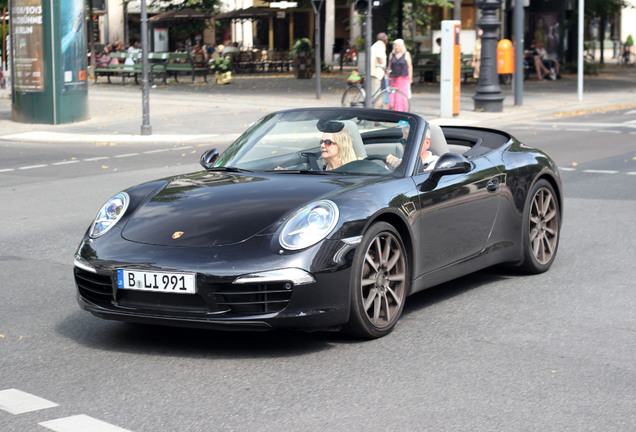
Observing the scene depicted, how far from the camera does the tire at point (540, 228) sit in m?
7.39

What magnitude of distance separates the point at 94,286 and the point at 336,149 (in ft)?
5.55

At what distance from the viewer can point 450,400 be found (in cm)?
470

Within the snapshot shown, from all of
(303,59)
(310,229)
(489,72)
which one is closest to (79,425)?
(310,229)

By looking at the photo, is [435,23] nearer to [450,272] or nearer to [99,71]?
[99,71]

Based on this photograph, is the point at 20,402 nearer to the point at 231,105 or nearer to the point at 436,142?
the point at 436,142

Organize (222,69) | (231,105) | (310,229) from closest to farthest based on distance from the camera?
1. (310,229)
2. (231,105)
3. (222,69)

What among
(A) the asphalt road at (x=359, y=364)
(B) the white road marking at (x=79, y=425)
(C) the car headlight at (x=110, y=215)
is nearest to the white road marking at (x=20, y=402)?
(A) the asphalt road at (x=359, y=364)

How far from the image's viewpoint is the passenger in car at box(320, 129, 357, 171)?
253 inches

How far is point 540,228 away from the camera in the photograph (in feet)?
25.0

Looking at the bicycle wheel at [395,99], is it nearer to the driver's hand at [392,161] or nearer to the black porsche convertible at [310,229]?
the black porsche convertible at [310,229]

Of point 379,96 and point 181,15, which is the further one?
point 181,15

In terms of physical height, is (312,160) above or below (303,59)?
below

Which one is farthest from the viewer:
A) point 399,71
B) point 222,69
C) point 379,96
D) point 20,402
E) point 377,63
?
point 222,69

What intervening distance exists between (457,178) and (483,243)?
1.72ft
